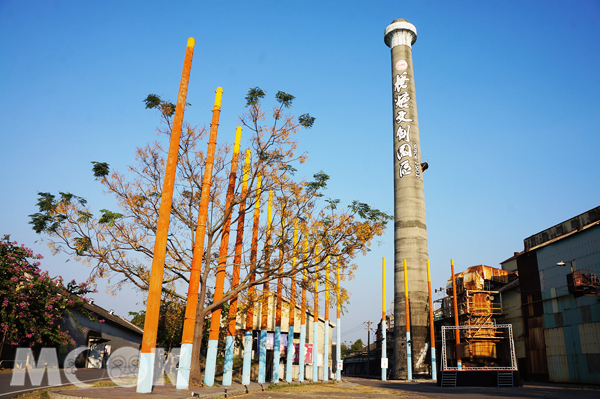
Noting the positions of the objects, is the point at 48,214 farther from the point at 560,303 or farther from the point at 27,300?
the point at 560,303

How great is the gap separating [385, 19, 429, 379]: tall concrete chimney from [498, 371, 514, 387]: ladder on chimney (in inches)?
621

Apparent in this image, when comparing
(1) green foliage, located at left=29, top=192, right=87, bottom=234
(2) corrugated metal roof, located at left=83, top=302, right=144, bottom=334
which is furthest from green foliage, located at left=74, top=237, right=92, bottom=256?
(2) corrugated metal roof, located at left=83, top=302, right=144, bottom=334

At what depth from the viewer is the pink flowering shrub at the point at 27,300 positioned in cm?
2259

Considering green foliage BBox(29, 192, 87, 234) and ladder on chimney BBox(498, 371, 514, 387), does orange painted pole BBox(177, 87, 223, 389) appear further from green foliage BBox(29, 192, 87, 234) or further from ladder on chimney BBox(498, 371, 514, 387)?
ladder on chimney BBox(498, 371, 514, 387)

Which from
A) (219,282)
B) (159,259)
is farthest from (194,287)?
(219,282)

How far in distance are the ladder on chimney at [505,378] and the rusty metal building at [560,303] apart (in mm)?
7841

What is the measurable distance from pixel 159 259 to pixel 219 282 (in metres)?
6.46

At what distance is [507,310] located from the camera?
42844mm

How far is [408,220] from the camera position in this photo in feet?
152

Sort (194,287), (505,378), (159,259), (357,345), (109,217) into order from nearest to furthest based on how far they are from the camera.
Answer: (159,259) → (194,287) → (109,217) → (505,378) → (357,345)

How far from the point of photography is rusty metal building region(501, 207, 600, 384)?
30859 mm

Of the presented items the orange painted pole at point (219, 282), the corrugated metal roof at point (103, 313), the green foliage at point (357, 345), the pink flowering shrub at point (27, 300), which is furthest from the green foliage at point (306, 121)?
the green foliage at point (357, 345)

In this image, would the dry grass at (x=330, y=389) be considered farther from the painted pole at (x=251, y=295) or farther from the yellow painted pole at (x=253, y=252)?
the yellow painted pole at (x=253, y=252)

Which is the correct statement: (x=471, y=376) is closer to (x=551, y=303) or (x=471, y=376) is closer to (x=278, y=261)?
(x=551, y=303)
